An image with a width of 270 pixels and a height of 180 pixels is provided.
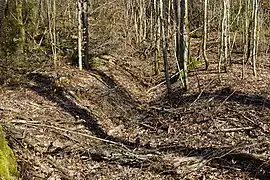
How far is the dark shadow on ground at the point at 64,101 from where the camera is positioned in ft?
30.8

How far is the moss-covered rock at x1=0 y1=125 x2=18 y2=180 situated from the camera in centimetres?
523

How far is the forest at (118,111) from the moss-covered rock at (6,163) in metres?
0.02

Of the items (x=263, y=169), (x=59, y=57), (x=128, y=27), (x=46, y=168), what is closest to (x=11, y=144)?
(x=46, y=168)

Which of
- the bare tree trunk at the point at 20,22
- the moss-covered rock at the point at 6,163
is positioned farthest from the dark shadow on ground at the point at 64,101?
A: the moss-covered rock at the point at 6,163

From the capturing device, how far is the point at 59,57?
17.5 metres

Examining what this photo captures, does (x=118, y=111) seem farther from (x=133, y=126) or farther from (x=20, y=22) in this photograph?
(x=20, y=22)

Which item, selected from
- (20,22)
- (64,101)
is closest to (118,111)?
(64,101)

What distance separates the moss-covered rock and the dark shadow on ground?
347 cm

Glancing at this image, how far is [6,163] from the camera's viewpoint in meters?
5.45

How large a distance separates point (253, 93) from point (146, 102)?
12.2 feet

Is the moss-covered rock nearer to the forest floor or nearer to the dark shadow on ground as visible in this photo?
the forest floor

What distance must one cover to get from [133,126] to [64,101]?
230cm

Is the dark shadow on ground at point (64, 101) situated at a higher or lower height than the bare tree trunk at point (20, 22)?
lower

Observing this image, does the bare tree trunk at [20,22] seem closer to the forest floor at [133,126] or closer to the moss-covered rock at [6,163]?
the forest floor at [133,126]
